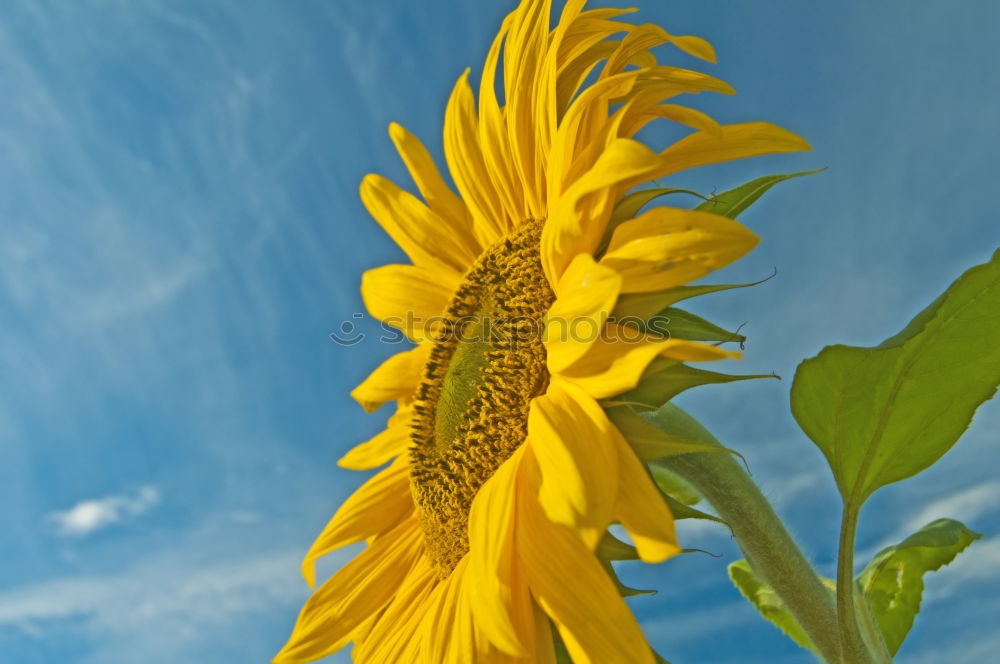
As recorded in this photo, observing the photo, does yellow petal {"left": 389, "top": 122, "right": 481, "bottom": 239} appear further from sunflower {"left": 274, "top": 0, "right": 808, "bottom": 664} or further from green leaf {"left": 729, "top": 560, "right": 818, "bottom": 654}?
green leaf {"left": 729, "top": 560, "right": 818, "bottom": 654}

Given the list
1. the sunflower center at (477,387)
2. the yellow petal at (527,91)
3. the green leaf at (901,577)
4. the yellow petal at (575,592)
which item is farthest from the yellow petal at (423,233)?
the green leaf at (901,577)

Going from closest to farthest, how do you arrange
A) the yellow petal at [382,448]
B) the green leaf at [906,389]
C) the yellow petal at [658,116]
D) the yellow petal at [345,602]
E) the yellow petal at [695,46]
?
the green leaf at [906,389]
the yellow petal at [658,116]
the yellow petal at [695,46]
the yellow petal at [345,602]
the yellow petal at [382,448]

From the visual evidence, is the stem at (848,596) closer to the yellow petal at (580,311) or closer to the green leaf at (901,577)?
the green leaf at (901,577)

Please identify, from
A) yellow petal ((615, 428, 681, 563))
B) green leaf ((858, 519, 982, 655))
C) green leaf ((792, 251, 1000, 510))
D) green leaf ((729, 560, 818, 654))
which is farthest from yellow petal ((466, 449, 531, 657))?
green leaf ((729, 560, 818, 654))

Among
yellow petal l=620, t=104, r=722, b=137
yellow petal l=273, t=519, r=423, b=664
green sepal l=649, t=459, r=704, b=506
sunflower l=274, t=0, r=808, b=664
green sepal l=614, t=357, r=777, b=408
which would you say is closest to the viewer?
sunflower l=274, t=0, r=808, b=664

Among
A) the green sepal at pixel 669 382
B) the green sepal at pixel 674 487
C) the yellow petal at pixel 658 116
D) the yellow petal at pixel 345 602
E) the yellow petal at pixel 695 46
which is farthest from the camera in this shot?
the green sepal at pixel 674 487

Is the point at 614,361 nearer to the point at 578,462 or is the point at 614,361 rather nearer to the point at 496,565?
the point at 578,462

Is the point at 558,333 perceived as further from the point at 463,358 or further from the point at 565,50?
the point at 565,50
